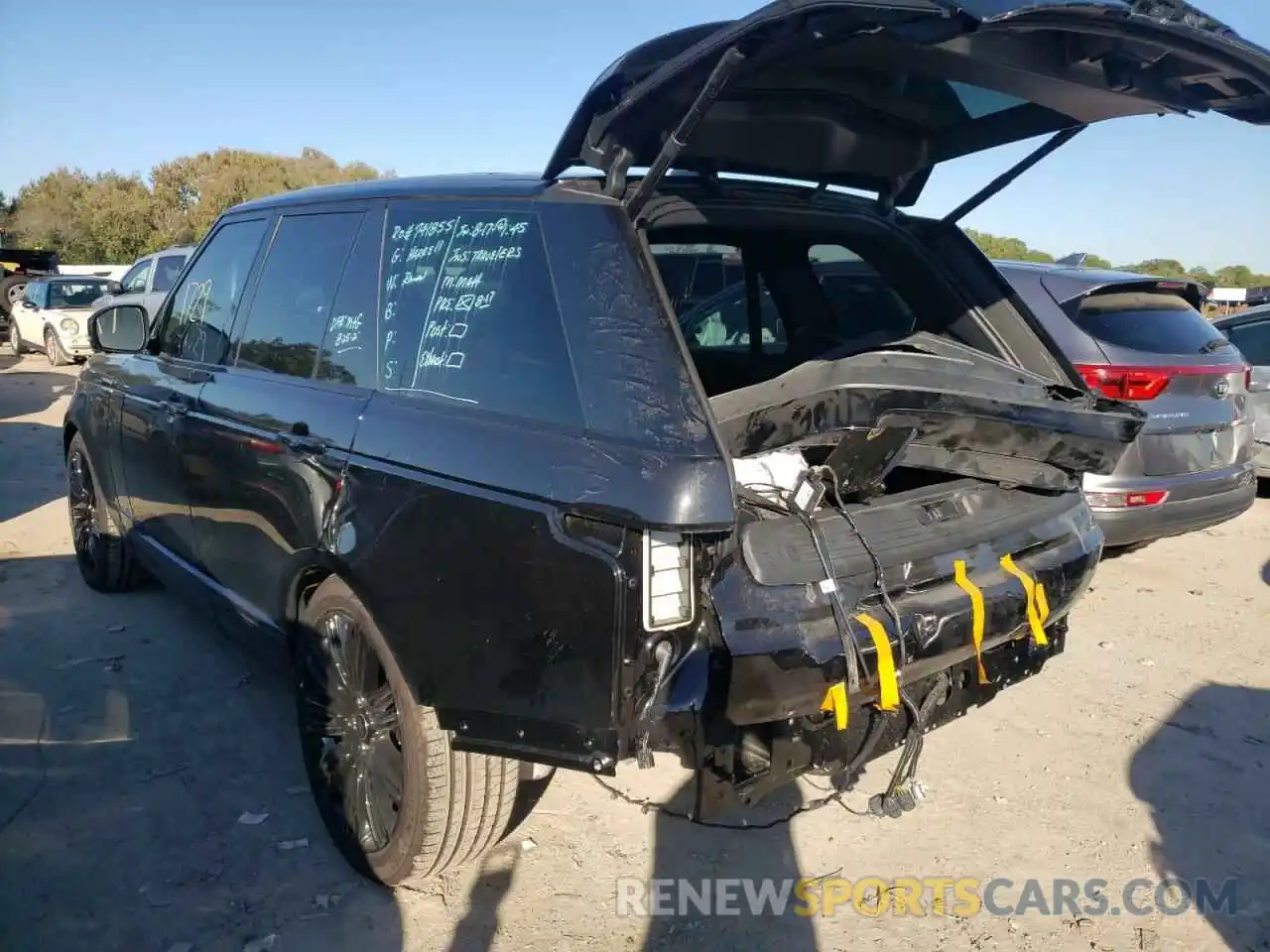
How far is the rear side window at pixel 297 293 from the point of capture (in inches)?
122

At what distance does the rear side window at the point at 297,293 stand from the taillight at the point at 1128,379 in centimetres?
370

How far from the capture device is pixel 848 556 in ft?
7.76

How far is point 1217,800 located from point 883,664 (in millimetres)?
1885

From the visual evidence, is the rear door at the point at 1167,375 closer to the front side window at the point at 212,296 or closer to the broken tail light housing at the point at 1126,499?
the broken tail light housing at the point at 1126,499

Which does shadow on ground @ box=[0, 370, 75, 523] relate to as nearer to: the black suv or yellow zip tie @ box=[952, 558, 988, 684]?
the black suv

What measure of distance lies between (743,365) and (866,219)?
0.86m

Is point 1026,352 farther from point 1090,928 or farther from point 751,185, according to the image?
point 1090,928

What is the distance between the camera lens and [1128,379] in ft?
16.1

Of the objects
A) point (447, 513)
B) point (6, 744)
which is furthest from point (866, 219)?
point (6, 744)

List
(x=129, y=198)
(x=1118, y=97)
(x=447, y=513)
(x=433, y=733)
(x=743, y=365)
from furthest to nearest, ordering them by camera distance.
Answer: (x=129, y=198)
(x=743, y=365)
(x=433, y=733)
(x=447, y=513)
(x=1118, y=97)

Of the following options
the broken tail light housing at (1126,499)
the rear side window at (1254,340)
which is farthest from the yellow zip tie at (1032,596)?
the rear side window at (1254,340)

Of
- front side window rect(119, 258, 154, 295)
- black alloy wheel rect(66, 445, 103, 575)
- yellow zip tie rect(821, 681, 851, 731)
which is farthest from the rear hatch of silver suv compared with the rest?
front side window rect(119, 258, 154, 295)

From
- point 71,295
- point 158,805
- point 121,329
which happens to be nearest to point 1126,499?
point 158,805

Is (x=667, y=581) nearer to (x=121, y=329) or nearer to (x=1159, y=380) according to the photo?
(x=121, y=329)
